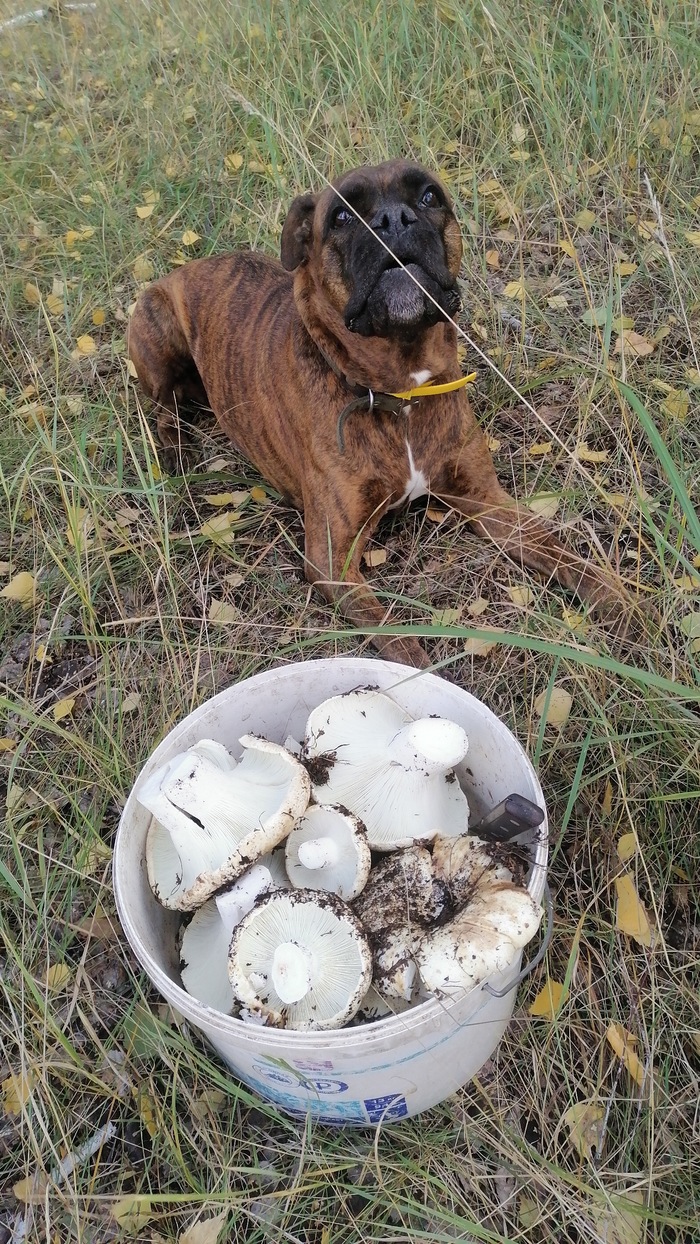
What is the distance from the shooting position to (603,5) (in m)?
3.74

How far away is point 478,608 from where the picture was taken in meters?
2.58

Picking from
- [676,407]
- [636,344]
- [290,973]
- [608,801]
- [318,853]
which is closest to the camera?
[290,973]

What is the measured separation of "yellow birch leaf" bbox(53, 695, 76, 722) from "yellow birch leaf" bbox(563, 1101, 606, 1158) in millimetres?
1733

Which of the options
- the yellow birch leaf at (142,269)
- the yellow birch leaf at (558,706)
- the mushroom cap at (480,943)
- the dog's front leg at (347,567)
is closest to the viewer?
the mushroom cap at (480,943)

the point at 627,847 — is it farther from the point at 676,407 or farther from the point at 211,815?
the point at 676,407

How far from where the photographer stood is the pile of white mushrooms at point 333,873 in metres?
1.59

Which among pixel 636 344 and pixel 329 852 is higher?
pixel 636 344

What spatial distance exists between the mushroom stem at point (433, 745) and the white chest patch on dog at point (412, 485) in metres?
1.06

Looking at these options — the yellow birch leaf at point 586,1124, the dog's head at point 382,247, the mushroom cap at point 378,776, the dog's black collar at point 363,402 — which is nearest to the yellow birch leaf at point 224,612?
the dog's black collar at point 363,402

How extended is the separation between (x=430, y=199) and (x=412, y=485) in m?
0.82

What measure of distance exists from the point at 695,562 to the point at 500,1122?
145cm

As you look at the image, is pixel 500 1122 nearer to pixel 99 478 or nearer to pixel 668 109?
pixel 99 478

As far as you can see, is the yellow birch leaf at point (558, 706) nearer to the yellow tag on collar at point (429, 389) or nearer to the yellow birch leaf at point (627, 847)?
the yellow birch leaf at point (627, 847)

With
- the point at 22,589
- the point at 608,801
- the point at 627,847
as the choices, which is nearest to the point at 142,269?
the point at 22,589
